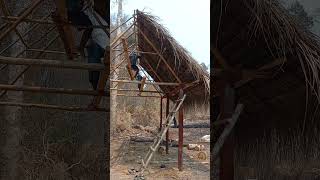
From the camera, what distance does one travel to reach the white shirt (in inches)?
65.4

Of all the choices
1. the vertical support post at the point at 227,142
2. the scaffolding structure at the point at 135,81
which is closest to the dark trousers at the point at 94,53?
the scaffolding structure at the point at 135,81

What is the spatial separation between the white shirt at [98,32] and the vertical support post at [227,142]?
17.8 inches

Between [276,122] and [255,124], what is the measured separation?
8cm

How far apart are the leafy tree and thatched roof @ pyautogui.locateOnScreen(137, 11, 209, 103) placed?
1.34ft

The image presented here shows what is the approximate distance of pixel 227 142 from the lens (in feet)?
5.21

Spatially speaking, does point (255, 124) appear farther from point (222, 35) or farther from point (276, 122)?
point (222, 35)

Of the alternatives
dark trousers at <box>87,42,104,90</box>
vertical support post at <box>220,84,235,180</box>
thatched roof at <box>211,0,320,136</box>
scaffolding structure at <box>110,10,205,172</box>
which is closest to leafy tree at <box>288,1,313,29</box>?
thatched roof at <box>211,0,320,136</box>

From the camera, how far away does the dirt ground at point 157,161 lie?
1444 millimetres

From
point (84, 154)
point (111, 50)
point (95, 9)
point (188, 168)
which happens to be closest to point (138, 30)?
point (111, 50)

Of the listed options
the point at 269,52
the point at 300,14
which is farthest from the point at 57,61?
the point at 300,14

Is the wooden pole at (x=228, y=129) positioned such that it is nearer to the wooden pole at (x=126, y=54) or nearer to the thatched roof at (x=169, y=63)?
the thatched roof at (x=169, y=63)

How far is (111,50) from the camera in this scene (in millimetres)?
1466

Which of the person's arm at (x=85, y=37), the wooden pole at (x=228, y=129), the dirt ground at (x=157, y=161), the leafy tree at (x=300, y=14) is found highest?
the leafy tree at (x=300, y=14)

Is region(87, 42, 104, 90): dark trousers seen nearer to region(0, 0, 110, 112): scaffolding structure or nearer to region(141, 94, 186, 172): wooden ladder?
region(0, 0, 110, 112): scaffolding structure
